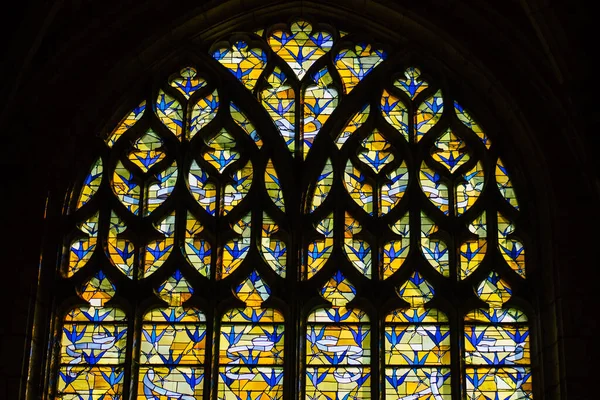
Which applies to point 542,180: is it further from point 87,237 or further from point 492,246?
point 87,237

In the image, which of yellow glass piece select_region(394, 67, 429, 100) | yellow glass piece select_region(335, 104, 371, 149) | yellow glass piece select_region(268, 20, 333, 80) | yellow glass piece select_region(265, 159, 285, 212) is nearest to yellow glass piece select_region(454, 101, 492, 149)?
yellow glass piece select_region(394, 67, 429, 100)

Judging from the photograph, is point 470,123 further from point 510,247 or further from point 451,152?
point 510,247

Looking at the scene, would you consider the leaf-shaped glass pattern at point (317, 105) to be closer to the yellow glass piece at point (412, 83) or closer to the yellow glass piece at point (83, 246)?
the yellow glass piece at point (412, 83)

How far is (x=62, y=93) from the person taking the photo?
14320 mm

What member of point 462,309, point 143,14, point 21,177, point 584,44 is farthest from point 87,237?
point 584,44

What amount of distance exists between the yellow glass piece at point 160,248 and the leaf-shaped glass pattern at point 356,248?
1517mm

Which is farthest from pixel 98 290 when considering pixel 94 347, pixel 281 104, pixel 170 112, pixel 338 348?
pixel 281 104

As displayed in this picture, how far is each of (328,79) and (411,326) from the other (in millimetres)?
2568

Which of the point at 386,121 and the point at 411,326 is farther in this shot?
the point at 386,121

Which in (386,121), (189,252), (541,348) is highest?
(386,121)

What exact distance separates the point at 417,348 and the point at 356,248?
1.05m

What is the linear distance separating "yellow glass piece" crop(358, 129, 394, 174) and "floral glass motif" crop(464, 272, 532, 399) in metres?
1.44

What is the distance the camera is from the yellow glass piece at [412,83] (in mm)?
14617

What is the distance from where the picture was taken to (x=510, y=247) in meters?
13.8
